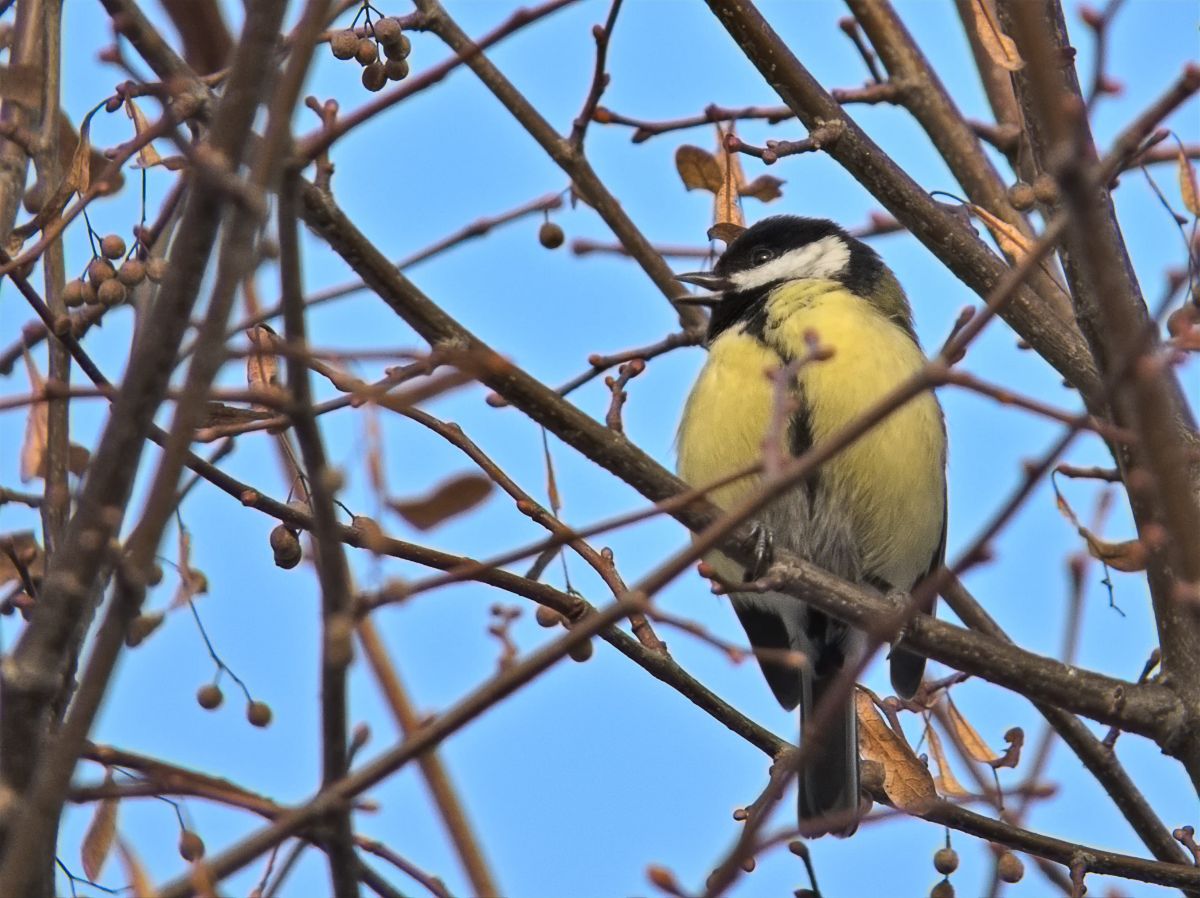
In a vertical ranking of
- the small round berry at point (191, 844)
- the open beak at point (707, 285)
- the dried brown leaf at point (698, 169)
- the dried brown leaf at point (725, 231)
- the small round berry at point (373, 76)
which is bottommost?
the small round berry at point (191, 844)

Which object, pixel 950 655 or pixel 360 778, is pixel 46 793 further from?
pixel 950 655

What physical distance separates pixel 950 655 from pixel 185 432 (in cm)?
176

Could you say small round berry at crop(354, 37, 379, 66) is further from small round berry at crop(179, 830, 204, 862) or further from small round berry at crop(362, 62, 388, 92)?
small round berry at crop(179, 830, 204, 862)

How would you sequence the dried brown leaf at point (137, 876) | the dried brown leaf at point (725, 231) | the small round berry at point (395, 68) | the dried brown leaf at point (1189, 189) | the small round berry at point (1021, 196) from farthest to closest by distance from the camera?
the dried brown leaf at point (725, 231) → the small round berry at point (1021, 196) → the small round berry at point (395, 68) → the dried brown leaf at point (1189, 189) → the dried brown leaf at point (137, 876)

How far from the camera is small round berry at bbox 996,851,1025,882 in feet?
9.98

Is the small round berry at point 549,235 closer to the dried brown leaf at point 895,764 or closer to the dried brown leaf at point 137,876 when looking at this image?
the dried brown leaf at point 895,764

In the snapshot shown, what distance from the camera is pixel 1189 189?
275 centimetres

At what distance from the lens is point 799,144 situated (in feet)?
9.96

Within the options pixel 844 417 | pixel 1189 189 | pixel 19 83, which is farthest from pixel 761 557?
pixel 19 83

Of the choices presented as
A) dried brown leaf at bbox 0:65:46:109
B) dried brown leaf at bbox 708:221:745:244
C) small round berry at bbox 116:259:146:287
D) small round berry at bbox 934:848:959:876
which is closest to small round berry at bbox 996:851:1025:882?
small round berry at bbox 934:848:959:876

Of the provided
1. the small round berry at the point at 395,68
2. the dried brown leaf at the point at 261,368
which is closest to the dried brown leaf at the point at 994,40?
the small round berry at the point at 395,68

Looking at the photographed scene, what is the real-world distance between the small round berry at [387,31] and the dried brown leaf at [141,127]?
0.45 meters

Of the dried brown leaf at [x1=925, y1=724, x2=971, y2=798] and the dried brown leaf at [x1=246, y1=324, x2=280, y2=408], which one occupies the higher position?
the dried brown leaf at [x1=246, y1=324, x2=280, y2=408]

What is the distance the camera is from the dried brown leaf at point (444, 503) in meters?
1.38
